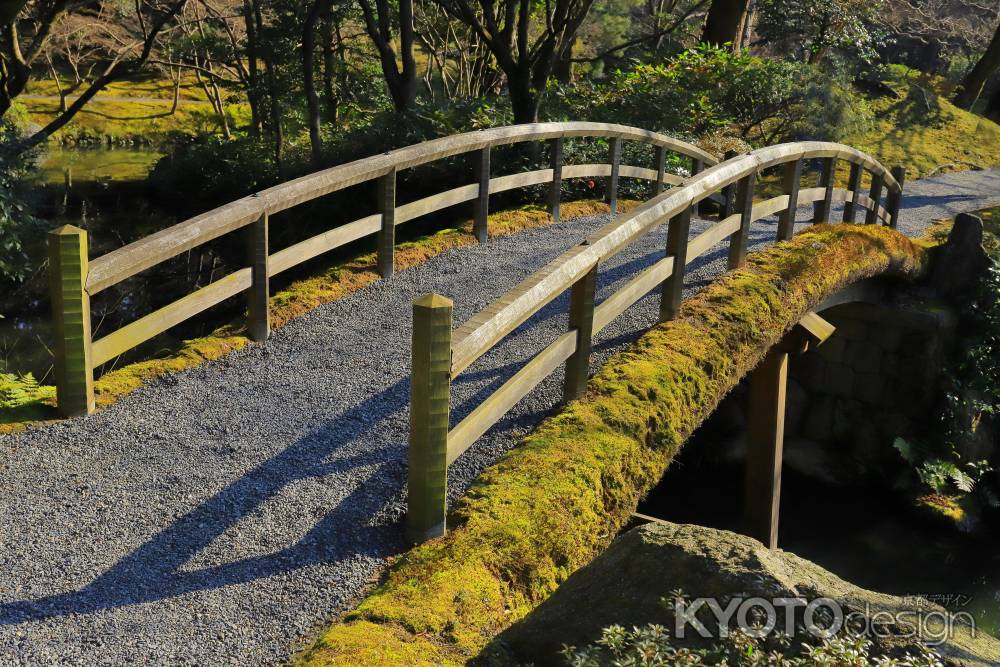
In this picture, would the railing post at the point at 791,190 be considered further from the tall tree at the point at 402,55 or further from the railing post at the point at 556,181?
the tall tree at the point at 402,55

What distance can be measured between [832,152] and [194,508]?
25.5ft

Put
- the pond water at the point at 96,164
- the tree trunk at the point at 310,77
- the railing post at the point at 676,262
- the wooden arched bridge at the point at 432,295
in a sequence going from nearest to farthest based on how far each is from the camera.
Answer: the wooden arched bridge at the point at 432,295
the railing post at the point at 676,262
the tree trunk at the point at 310,77
the pond water at the point at 96,164

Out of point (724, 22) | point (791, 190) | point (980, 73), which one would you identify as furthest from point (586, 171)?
point (980, 73)

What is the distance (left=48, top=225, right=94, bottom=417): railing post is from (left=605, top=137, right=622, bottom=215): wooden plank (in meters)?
7.31

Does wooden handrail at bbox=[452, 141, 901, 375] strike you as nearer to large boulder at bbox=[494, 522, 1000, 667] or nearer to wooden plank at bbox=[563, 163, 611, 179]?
large boulder at bbox=[494, 522, 1000, 667]

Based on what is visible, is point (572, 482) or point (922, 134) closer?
point (572, 482)

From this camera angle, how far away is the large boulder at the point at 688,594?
120 inches

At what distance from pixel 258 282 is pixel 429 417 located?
2.67 m

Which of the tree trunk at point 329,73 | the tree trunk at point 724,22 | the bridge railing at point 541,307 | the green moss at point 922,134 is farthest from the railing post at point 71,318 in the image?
the tree trunk at point 329,73

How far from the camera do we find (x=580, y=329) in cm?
568

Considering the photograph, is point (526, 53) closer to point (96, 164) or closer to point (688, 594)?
point (688, 594)

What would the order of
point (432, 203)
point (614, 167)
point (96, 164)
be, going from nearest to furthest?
1. point (432, 203)
2. point (614, 167)
3. point (96, 164)

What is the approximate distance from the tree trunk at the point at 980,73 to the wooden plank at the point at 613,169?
59.5 ft

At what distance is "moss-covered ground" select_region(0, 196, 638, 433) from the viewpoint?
5.46 meters
